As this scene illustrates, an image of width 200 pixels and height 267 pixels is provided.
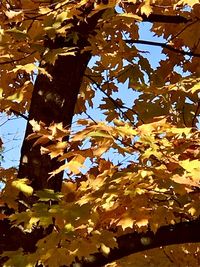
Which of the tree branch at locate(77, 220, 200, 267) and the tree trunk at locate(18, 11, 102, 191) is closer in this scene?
the tree branch at locate(77, 220, 200, 267)

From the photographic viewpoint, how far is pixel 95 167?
12.4ft

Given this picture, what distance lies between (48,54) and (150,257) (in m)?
1.87

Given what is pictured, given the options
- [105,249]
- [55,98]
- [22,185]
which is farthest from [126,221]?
[55,98]

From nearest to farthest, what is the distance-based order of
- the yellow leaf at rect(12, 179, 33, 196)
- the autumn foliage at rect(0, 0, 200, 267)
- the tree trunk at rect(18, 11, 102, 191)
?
the autumn foliage at rect(0, 0, 200, 267) → the yellow leaf at rect(12, 179, 33, 196) → the tree trunk at rect(18, 11, 102, 191)

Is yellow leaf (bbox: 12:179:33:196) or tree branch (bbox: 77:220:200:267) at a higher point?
yellow leaf (bbox: 12:179:33:196)

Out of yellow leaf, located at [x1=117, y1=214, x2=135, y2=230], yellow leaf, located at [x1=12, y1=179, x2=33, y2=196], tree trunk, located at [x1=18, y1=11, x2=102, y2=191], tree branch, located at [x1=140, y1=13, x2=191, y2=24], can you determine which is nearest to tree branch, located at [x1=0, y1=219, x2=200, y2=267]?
yellow leaf, located at [x1=117, y1=214, x2=135, y2=230]

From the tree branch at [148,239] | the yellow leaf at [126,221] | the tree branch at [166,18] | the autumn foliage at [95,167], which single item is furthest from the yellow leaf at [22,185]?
the tree branch at [166,18]

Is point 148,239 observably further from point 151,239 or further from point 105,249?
point 105,249

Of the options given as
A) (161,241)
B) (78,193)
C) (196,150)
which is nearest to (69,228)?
(78,193)

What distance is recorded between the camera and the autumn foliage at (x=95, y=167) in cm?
267

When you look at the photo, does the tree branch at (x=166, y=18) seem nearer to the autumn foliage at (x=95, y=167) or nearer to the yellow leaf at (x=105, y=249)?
the autumn foliage at (x=95, y=167)

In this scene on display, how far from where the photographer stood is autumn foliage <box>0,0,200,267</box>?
267 centimetres

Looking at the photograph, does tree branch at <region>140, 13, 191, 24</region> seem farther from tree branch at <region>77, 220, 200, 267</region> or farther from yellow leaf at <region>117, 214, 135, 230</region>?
yellow leaf at <region>117, 214, 135, 230</region>

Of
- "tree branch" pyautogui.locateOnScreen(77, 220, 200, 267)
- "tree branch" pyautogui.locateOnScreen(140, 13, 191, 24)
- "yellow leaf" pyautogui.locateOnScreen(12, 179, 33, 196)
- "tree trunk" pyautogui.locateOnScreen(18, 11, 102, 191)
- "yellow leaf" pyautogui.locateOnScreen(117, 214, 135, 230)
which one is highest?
"tree branch" pyautogui.locateOnScreen(140, 13, 191, 24)
